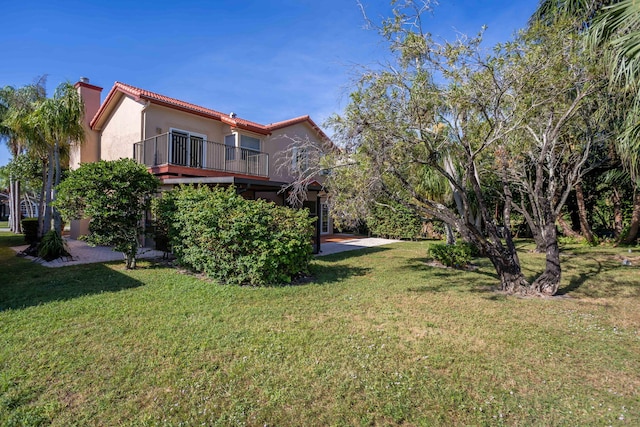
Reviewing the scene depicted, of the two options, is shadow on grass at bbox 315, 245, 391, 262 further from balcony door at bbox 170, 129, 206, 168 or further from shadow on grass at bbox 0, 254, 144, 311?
balcony door at bbox 170, 129, 206, 168

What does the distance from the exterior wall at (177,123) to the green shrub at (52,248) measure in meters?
5.05

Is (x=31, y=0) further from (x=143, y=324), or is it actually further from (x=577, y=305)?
(x=577, y=305)

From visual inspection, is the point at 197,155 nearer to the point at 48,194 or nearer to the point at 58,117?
the point at 58,117

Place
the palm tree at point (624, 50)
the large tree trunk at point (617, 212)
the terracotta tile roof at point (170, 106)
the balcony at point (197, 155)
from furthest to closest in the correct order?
the large tree trunk at point (617, 212)
the terracotta tile roof at point (170, 106)
the balcony at point (197, 155)
the palm tree at point (624, 50)

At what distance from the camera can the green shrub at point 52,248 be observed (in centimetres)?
1014

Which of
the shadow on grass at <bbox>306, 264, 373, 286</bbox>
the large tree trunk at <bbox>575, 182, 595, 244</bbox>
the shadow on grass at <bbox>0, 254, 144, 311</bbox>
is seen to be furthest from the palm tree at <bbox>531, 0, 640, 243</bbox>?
the shadow on grass at <bbox>0, 254, 144, 311</bbox>

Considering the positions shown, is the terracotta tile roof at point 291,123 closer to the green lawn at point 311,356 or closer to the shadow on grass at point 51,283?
the shadow on grass at point 51,283

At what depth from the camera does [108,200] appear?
866 cm

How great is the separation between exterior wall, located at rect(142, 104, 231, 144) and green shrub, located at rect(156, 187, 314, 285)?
23.4 feet

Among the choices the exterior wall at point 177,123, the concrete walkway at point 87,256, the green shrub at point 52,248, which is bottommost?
the concrete walkway at point 87,256

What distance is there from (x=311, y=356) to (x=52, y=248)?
10.4m

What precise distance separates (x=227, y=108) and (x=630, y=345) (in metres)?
17.1

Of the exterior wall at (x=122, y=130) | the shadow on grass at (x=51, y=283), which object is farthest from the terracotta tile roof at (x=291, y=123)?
the shadow on grass at (x=51, y=283)

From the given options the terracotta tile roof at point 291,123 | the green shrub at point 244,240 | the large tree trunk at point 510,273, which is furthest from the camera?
the terracotta tile roof at point 291,123
